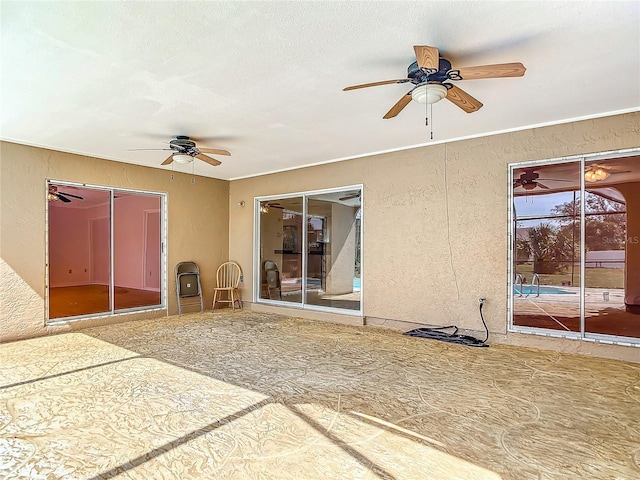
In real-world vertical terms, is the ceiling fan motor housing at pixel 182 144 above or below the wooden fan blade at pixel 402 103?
above

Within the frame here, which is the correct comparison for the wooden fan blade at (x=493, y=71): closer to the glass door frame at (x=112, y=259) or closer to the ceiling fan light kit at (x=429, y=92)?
the ceiling fan light kit at (x=429, y=92)

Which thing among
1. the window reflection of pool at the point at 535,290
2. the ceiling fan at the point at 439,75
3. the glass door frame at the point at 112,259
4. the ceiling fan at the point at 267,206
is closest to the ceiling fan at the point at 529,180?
the window reflection of pool at the point at 535,290

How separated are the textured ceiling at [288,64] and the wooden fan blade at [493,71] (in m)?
0.21

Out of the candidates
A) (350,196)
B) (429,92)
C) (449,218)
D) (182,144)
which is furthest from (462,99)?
(182,144)

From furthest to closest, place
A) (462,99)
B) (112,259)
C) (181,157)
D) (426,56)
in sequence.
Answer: (112,259) < (181,157) < (462,99) < (426,56)

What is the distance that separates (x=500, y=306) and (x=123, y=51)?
15.4 feet

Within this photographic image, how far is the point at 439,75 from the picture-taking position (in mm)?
2936

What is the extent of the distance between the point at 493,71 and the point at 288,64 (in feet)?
4.92

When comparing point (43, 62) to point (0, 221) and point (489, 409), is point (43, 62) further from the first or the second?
point (489, 409)

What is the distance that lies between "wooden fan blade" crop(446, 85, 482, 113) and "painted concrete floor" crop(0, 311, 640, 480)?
2.43 metres

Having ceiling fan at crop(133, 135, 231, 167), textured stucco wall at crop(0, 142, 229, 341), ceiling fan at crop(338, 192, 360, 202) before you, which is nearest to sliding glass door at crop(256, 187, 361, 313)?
ceiling fan at crop(338, 192, 360, 202)

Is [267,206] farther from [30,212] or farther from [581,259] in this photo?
[581,259]

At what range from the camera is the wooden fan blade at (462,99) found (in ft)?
10.0

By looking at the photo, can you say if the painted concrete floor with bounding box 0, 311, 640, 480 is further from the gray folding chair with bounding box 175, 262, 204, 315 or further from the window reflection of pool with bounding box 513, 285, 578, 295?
the gray folding chair with bounding box 175, 262, 204, 315
